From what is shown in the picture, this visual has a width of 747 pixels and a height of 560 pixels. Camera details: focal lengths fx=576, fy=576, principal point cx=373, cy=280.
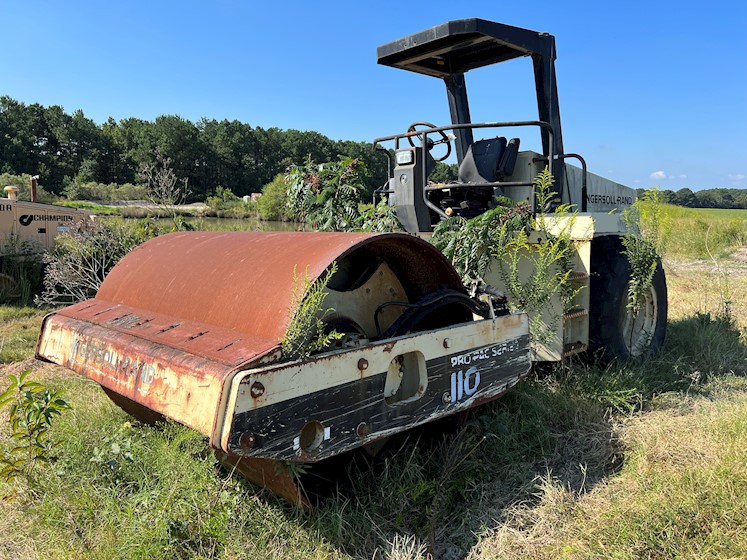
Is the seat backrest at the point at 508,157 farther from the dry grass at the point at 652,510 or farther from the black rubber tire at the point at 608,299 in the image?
the dry grass at the point at 652,510

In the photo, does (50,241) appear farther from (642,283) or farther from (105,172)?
(105,172)

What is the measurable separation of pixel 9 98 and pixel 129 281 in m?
71.7

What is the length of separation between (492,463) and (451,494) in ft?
1.30

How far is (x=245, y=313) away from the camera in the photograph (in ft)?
7.04

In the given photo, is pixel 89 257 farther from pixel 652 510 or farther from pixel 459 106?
pixel 652 510

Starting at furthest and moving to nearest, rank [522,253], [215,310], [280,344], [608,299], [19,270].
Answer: [19,270] → [608,299] → [522,253] → [215,310] → [280,344]

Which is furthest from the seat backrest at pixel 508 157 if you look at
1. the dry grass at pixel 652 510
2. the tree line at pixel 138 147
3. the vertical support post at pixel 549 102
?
the tree line at pixel 138 147

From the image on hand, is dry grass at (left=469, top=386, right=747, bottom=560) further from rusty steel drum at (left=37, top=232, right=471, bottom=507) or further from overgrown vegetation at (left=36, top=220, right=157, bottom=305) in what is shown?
overgrown vegetation at (left=36, top=220, right=157, bottom=305)

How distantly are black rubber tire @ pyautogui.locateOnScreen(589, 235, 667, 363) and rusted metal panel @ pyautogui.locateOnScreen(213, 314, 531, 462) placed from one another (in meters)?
1.52

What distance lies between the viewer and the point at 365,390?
2057 mm

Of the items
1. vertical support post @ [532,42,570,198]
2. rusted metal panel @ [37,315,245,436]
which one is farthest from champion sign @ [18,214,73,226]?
vertical support post @ [532,42,570,198]

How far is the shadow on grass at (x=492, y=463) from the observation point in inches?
91.0

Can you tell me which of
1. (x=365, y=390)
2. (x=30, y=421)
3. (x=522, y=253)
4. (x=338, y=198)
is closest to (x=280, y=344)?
(x=365, y=390)

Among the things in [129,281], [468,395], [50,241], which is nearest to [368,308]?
[468,395]
